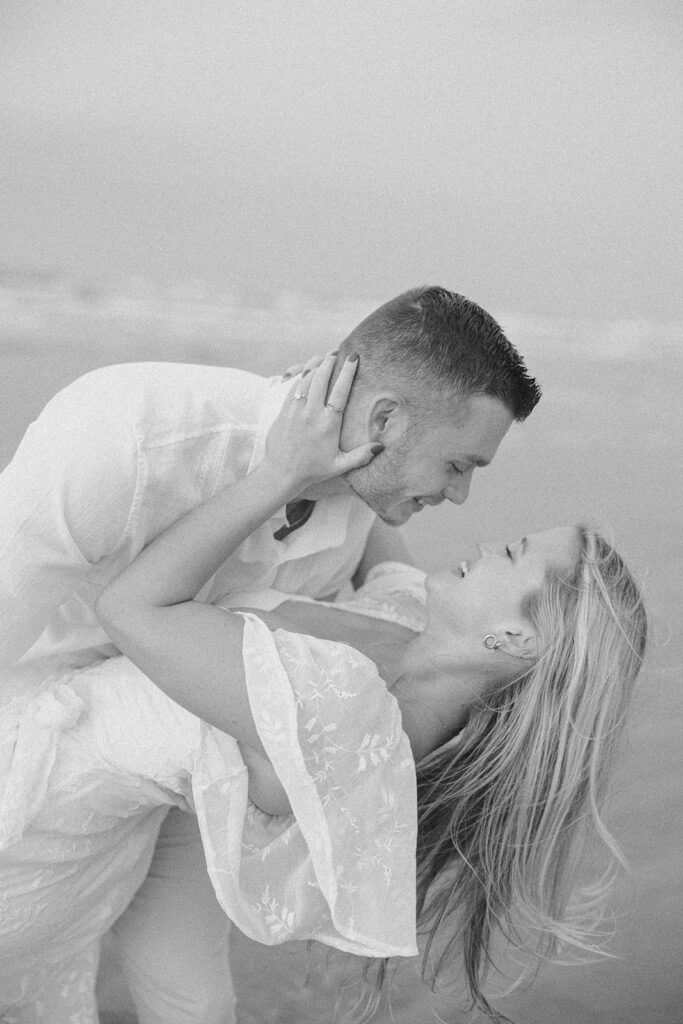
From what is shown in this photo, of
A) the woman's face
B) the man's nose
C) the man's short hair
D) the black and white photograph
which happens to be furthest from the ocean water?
the man's short hair

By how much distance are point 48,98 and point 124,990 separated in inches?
216

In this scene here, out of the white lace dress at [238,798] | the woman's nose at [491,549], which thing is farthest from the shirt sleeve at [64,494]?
the woman's nose at [491,549]

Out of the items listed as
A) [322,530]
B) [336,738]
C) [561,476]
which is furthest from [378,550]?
[561,476]

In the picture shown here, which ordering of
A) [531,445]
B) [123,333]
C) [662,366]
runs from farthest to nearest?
1. [662,366]
2. [123,333]
3. [531,445]

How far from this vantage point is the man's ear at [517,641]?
6.26 feet

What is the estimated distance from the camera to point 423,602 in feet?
7.18

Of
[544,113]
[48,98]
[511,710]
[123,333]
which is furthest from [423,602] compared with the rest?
[48,98]

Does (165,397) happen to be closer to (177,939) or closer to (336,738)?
(336,738)

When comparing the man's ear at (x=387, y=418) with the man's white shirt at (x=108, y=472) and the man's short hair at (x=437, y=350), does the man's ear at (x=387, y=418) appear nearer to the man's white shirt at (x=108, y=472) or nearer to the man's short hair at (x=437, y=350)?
the man's short hair at (x=437, y=350)

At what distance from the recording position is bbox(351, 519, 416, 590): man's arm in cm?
231

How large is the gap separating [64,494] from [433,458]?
0.55 metres

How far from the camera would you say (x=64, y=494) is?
1.67 metres

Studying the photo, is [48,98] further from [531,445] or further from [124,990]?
[124,990]

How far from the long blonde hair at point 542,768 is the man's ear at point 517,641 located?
2 cm
